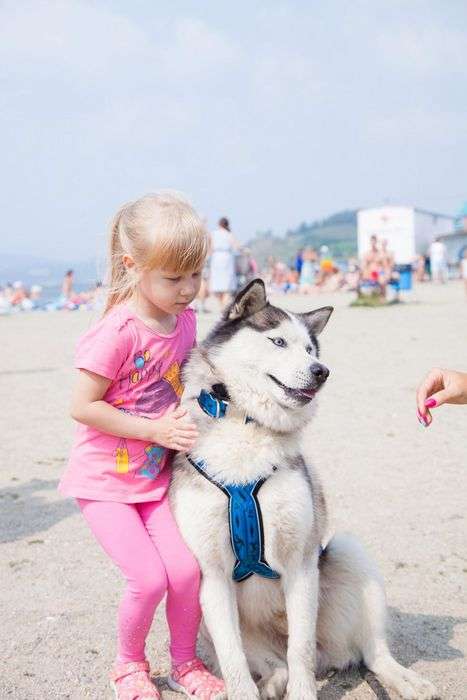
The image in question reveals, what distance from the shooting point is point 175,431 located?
3098 millimetres

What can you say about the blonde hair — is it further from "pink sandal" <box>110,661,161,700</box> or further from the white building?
the white building

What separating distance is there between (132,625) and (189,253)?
1536 mm

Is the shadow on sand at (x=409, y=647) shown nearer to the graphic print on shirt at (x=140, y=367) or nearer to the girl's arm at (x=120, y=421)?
the girl's arm at (x=120, y=421)

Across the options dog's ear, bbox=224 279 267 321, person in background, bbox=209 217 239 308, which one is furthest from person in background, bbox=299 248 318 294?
dog's ear, bbox=224 279 267 321

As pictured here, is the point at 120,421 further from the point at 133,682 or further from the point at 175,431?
the point at 133,682

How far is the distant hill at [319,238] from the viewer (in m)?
93.1

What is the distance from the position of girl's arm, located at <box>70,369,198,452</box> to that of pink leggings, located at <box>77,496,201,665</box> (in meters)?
0.30

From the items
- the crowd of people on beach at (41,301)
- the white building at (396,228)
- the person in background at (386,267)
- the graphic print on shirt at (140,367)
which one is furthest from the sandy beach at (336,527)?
the white building at (396,228)

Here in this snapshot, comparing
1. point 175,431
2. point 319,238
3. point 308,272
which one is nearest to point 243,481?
point 175,431

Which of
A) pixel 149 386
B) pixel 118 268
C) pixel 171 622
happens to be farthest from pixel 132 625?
pixel 118 268

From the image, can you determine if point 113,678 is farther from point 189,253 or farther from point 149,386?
point 189,253

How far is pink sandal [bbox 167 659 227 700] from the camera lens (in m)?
3.22

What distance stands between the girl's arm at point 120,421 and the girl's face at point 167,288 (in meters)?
0.40

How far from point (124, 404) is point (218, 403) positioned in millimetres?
390
